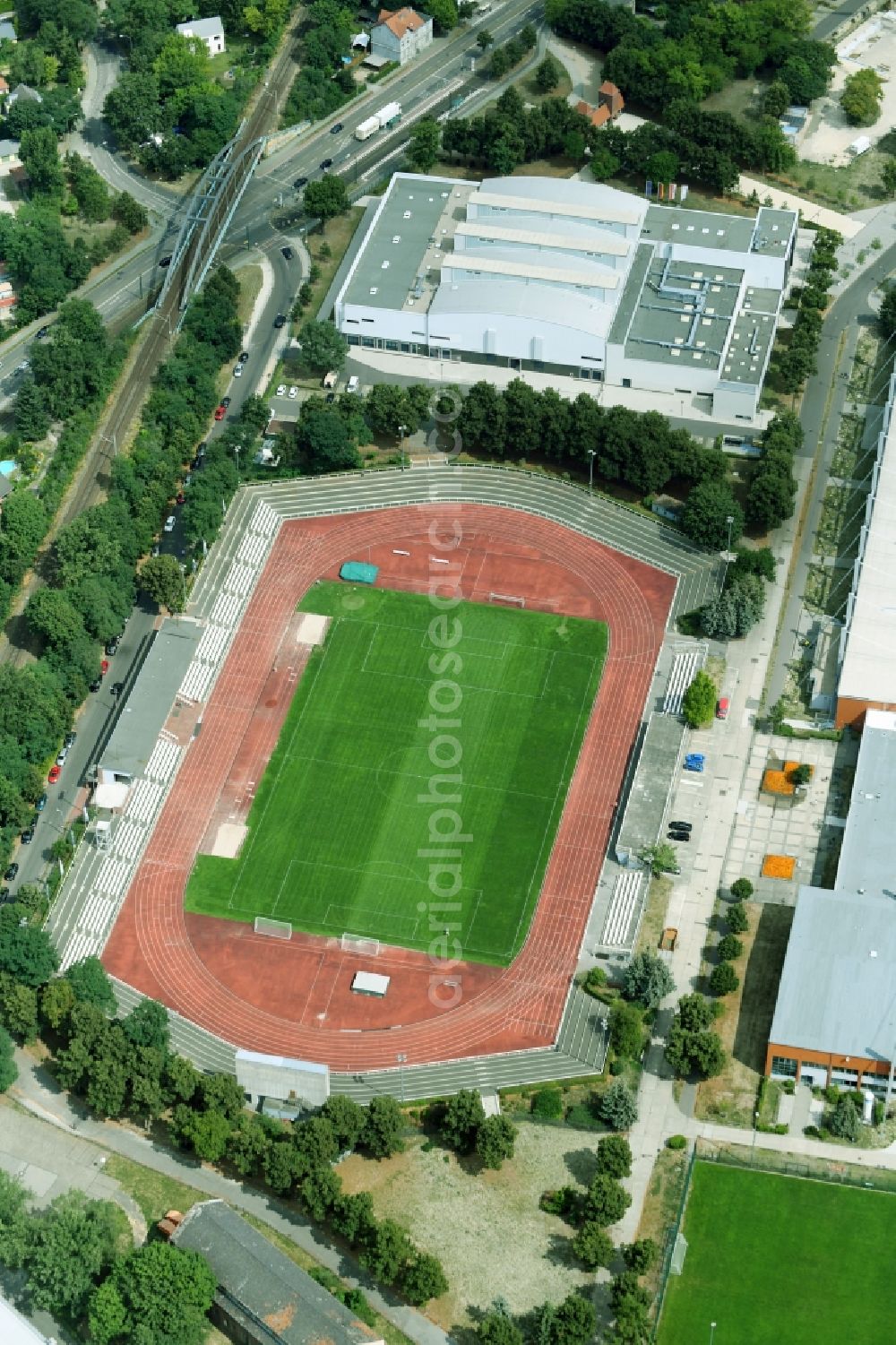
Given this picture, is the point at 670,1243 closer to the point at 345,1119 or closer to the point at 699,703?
the point at 345,1119

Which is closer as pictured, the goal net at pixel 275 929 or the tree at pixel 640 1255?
the tree at pixel 640 1255

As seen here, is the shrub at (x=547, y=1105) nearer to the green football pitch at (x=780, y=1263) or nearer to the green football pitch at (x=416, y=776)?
the green football pitch at (x=780, y=1263)

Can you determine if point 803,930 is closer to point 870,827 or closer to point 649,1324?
point 870,827

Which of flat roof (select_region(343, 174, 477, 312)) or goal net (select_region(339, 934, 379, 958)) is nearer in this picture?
goal net (select_region(339, 934, 379, 958))

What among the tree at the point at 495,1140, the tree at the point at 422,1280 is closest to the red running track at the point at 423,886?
the tree at the point at 495,1140

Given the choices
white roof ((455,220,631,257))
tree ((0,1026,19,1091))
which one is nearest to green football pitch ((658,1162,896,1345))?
tree ((0,1026,19,1091))

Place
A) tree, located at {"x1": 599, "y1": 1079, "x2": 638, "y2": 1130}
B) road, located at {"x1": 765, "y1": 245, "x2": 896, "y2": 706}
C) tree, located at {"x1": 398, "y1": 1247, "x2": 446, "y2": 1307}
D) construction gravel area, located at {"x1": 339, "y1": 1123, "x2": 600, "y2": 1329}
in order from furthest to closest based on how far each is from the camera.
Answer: road, located at {"x1": 765, "y1": 245, "x2": 896, "y2": 706} < tree, located at {"x1": 599, "y1": 1079, "x2": 638, "y2": 1130} < construction gravel area, located at {"x1": 339, "y1": 1123, "x2": 600, "y2": 1329} < tree, located at {"x1": 398, "y1": 1247, "x2": 446, "y2": 1307}

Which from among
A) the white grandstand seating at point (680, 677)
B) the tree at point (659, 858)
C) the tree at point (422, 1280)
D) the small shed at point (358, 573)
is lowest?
the tree at point (422, 1280)

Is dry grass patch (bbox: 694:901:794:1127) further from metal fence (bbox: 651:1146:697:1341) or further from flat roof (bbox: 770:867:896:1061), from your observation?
metal fence (bbox: 651:1146:697:1341)

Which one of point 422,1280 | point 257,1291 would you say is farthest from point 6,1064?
point 422,1280
